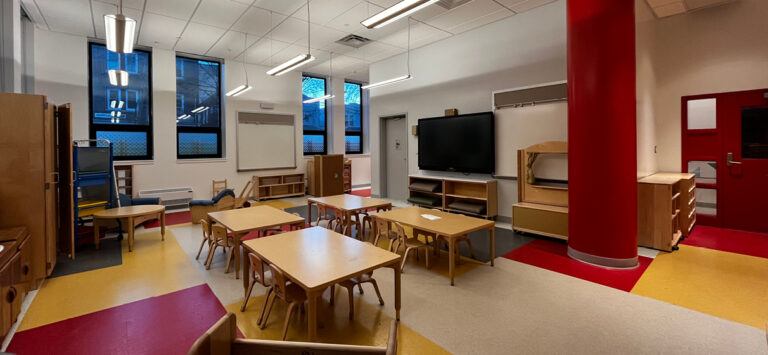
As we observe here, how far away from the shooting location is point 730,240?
4.95 metres

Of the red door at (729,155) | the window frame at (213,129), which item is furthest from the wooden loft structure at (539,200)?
the window frame at (213,129)

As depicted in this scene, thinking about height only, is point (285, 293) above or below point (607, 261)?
above

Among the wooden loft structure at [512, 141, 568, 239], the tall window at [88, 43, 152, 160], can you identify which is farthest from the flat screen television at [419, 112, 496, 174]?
the tall window at [88, 43, 152, 160]

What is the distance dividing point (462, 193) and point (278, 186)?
5.48m

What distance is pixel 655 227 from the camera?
4.55 meters

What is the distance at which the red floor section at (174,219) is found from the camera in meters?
6.29

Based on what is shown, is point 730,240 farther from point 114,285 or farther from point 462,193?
point 114,285

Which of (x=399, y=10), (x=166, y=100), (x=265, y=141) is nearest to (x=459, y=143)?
(x=399, y=10)

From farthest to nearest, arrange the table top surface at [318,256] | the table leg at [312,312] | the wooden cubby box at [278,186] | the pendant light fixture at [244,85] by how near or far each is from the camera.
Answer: the wooden cubby box at [278,186]
the pendant light fixture at [244,85]
the table top surface at [318,256]
the table leg at [312,312]

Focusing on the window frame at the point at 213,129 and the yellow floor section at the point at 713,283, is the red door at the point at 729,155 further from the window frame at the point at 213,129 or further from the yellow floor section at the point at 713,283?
the window frame at the point at 213,129

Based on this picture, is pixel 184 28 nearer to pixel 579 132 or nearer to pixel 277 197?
pixel 277 197

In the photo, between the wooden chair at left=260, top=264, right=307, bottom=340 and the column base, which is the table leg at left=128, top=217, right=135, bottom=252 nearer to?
the wooden chair at left=260, top=264, right=307, bottom=340

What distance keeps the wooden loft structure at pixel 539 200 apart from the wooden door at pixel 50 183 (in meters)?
6.14

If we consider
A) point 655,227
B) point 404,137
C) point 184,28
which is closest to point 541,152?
point 655,227
